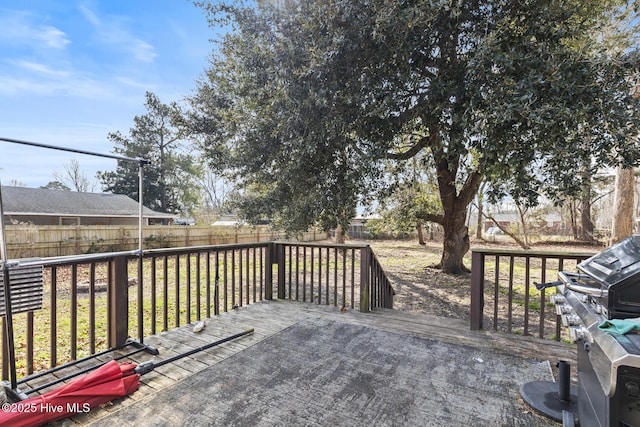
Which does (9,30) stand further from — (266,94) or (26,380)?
(26,380)

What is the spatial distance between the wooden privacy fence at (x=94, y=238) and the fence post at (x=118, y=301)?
13.0ft

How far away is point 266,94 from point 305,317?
2.89 m

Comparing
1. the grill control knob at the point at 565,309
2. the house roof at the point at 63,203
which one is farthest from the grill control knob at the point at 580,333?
the house roof at the point at 63,203

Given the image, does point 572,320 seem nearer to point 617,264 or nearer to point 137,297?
point 617,264

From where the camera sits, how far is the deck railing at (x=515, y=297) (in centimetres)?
286

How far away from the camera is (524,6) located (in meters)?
3.23

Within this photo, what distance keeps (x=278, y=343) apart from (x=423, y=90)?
138 inches

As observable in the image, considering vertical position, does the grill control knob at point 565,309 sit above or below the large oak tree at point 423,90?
below

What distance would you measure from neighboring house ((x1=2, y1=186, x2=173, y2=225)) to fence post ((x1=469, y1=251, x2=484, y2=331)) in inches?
519

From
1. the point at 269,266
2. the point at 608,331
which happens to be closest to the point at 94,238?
the point at 269,266

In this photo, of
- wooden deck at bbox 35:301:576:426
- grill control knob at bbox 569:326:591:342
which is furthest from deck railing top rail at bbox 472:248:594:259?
grill control knob at bbox 569:326:591:342

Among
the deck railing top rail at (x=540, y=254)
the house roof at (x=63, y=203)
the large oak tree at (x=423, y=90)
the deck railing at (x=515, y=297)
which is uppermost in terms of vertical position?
the large oak tree at (x=423, y=90)

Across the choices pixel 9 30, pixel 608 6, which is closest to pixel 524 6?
pixel 608 6

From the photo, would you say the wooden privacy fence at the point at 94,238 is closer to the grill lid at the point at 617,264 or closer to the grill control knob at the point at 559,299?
the grill control knob at the point at 559,299
